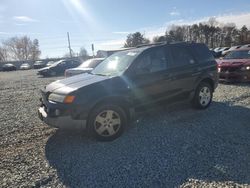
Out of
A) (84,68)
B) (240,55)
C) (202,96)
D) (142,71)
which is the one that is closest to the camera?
(142,71)

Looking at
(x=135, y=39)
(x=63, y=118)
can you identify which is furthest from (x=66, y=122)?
(x=135, y=39)

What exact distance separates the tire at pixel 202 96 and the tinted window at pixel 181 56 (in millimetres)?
782

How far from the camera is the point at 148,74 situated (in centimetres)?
479

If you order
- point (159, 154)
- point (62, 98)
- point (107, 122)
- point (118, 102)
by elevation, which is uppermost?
point (62, 98)

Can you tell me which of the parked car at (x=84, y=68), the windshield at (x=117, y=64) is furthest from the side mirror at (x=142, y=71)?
the parked car at (x=84, y=68)

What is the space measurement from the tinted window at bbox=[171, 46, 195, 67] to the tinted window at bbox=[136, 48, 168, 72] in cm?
33

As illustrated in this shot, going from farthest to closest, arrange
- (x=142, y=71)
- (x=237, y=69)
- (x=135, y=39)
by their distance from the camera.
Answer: (x=135, y=39) → (x=237, y=69) → (x=142, y=71)

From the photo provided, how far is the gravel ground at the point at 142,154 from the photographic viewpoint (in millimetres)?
3113

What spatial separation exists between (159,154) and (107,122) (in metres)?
→ 1.17

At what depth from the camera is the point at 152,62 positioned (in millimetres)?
4969

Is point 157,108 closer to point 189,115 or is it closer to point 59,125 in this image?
point 189,115

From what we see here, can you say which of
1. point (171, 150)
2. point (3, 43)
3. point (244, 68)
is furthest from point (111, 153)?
point (3, 43)

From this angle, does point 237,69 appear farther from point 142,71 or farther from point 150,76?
point 142,71

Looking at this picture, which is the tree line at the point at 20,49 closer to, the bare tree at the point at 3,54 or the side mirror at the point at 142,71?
the bare tree at the point at 3,54
